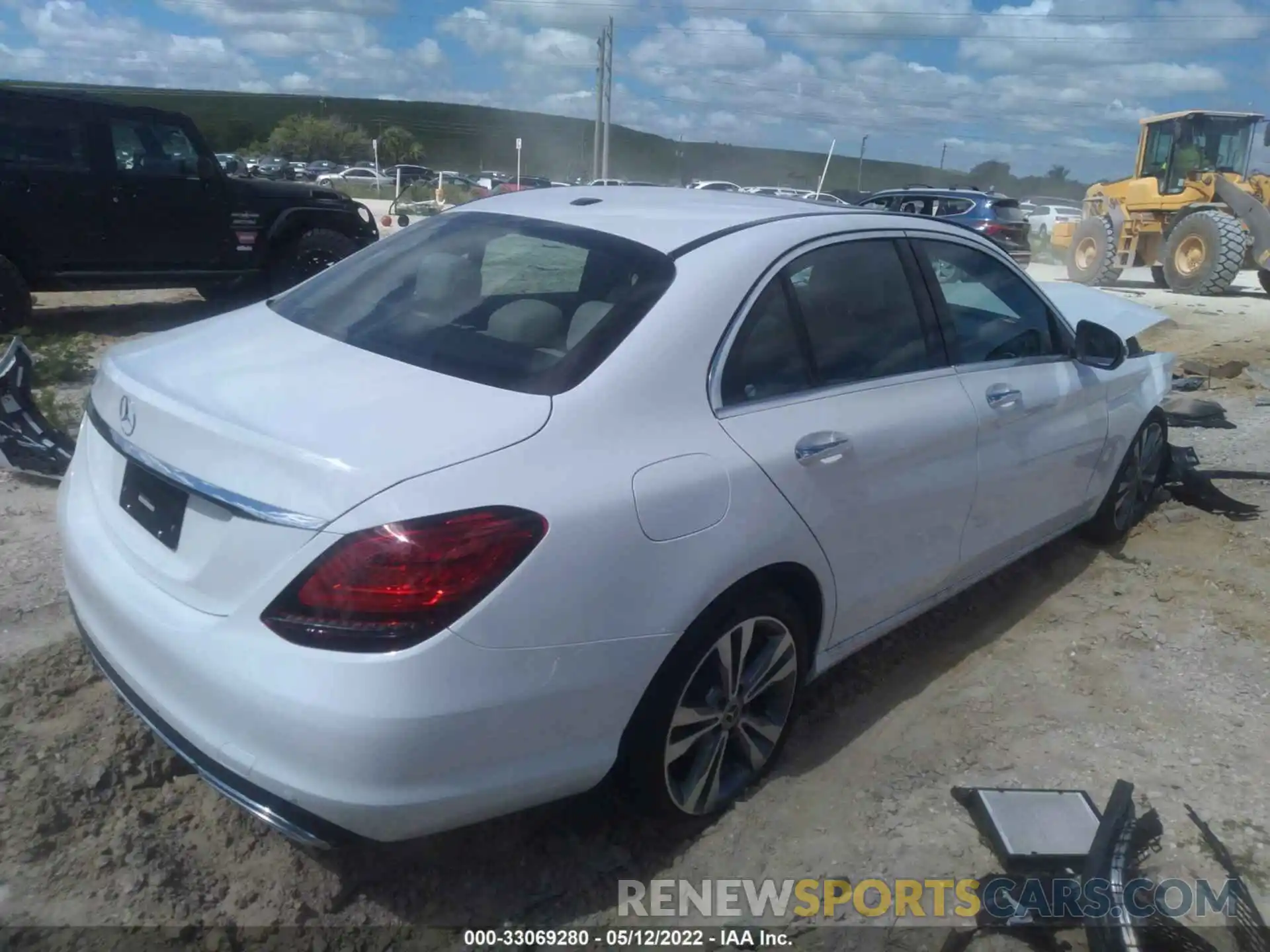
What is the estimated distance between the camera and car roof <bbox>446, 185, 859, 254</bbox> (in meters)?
3.03

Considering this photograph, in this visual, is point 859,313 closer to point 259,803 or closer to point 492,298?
point 492,298

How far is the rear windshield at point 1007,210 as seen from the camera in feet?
58.8

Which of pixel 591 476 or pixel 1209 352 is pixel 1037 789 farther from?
pixel 1209 352

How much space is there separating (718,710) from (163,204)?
935 cm

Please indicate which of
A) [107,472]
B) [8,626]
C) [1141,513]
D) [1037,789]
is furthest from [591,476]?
[1141,513]

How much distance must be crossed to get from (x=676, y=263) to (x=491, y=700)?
1.33m

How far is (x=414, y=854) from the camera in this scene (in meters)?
2.72

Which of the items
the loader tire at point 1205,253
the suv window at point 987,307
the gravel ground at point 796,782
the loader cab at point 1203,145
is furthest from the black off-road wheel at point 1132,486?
the loader cab at point 1203,145

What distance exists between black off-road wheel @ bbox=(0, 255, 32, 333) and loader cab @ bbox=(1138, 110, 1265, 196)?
691 inches

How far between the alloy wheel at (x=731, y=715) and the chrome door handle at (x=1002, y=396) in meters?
1.29

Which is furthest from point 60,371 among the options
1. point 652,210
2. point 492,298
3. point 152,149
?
point 652,210

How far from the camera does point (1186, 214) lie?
17281 mm

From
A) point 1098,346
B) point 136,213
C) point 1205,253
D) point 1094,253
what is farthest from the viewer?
point 1094,253

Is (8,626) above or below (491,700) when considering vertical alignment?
below
